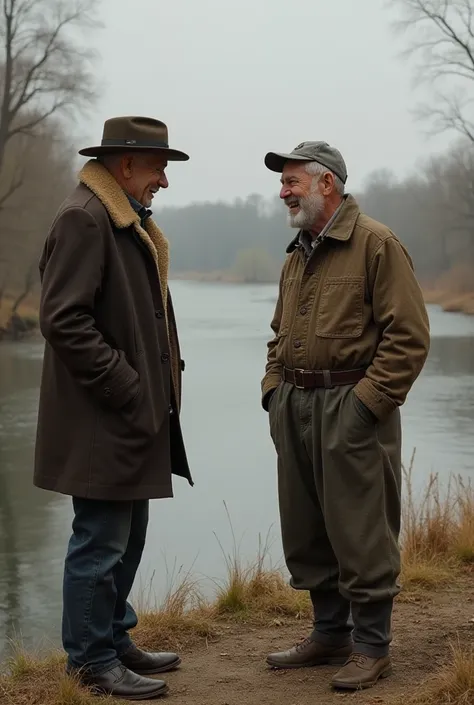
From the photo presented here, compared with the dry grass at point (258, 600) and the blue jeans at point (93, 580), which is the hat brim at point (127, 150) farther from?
the dry grass at point (258, 600)

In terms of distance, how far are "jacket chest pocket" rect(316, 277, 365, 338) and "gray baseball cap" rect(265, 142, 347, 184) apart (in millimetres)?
404

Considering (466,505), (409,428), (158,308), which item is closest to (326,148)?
(158,308)

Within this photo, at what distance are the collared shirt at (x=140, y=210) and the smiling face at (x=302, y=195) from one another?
466 millimetres

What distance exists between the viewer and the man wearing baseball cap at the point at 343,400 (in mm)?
→ 3449

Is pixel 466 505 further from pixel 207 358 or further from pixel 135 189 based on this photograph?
pixel 207 358

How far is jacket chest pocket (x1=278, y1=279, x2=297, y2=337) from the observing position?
3.70m

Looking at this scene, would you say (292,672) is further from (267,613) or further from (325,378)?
(325,378)

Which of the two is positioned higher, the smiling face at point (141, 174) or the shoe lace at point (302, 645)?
the smiling face at point (141, 174)

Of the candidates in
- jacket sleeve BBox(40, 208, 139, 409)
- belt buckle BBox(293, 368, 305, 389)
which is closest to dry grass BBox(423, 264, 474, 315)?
belt buckle BBox(293, 368, 305, 389)

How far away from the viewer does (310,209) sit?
11.9 feet

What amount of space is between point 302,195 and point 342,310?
1.43 ft

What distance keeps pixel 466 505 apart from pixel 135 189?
11.0ft

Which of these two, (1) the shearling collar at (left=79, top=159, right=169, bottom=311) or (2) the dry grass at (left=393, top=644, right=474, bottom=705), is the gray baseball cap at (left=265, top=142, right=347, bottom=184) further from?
→ (2) the dry grass at (left=393, top=644, right=474, bottom=705)

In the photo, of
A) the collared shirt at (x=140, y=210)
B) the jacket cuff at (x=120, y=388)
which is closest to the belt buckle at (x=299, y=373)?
the jacket cuff at (x=120, y=388)
